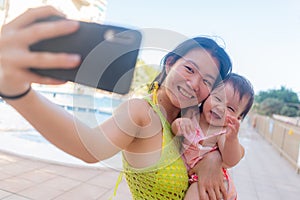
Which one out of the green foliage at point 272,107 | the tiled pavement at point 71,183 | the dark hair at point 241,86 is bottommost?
the green foliage at point 272,107

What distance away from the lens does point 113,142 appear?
0.58 m

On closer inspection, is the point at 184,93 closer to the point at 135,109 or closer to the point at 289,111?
the point at 135,109

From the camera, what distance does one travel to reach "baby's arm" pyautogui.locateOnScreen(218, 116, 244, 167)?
0.83m

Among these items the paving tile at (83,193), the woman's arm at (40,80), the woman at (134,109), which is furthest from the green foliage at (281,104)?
the woman's arm at (40,80)

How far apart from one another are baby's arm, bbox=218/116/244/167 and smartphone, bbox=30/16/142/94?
546 mm

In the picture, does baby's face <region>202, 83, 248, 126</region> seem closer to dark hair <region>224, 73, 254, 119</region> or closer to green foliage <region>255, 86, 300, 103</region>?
dark hair <region>224, 73, 254, 119</region>

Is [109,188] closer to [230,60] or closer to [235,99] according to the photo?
[235,99]

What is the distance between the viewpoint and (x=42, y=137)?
0.44m

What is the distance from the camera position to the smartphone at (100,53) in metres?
0.33

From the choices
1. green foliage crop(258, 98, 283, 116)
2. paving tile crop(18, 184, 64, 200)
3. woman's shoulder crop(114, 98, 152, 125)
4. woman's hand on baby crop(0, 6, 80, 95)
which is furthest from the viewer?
green foliage crop(258, 98, 283, 116)

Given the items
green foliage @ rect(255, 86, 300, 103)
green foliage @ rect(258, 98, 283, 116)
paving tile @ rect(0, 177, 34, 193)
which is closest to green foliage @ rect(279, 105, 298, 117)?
green foliage @ rect(258, 98, 283, 116)

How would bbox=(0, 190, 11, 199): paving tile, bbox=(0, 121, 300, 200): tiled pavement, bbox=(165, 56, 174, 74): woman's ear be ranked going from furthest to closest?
bbox=(0, 121, 300, 200): tiled pavement
bbox=(0, 190, 11, 199): paving tile
bbox=(165, 56, 174, 74): woman's ear

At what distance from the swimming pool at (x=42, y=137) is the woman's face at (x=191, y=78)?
0.21 metres

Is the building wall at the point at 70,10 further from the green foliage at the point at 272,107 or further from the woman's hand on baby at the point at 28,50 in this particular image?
the green foliage at the point at 272,107
